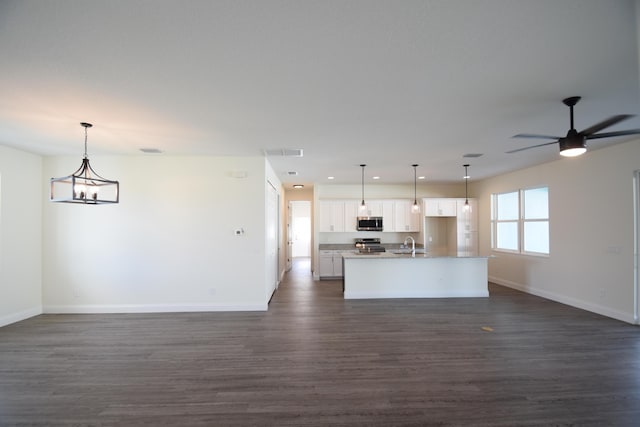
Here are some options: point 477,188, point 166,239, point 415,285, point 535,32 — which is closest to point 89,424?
point 166,239

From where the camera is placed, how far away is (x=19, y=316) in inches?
181

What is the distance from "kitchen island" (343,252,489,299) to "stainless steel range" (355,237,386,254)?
170 centimetres

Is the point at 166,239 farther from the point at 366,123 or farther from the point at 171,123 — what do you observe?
the point at 366,123

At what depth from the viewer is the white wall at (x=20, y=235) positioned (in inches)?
172

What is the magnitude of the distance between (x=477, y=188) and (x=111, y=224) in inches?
333

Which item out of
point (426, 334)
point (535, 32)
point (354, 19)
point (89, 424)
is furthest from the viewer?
point (426, 334)

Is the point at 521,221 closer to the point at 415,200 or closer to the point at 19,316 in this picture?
the point at 415,200

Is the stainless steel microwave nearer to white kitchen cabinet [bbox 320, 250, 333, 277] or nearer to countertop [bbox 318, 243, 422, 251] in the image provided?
countertop [bbox 318, 243, 422, 251]

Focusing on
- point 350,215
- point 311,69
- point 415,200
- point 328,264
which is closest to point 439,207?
point 415,200

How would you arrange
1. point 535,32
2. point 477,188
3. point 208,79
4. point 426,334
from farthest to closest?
point 477,188, point 426,334, point 208,79, point 535,32

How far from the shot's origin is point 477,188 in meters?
7.98

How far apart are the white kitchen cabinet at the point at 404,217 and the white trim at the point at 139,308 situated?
15.1 feet

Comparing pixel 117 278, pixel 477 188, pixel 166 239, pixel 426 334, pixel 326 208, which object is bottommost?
pixel 426 334

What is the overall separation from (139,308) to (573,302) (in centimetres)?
762
